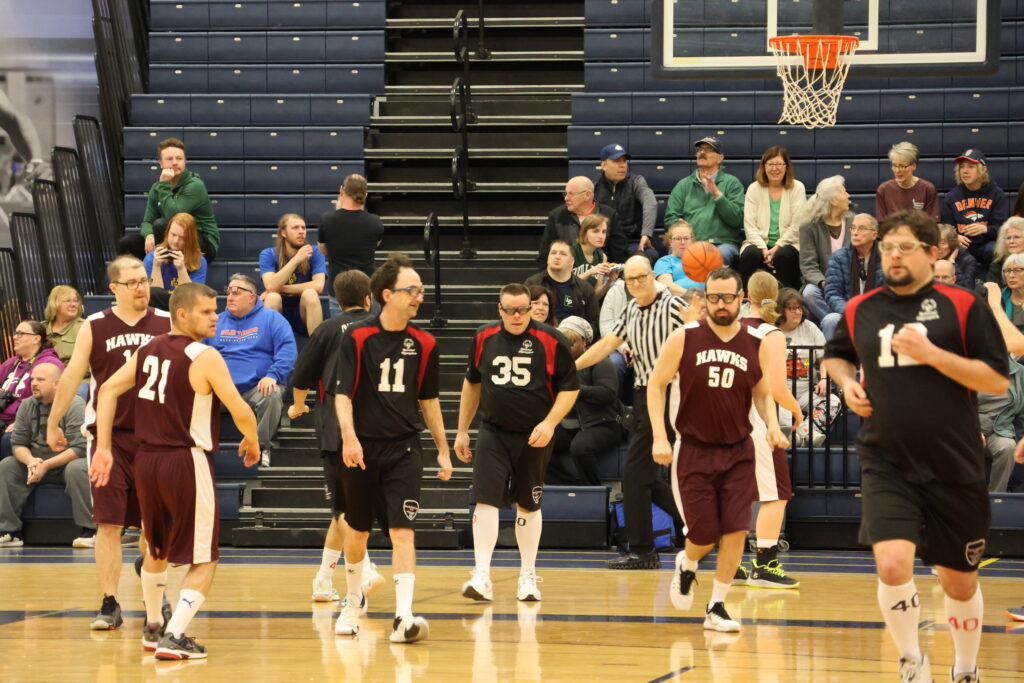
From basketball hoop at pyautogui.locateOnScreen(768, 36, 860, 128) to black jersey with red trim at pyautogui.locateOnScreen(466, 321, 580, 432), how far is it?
342 cm

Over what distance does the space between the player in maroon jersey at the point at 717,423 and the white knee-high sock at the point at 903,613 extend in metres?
2.02

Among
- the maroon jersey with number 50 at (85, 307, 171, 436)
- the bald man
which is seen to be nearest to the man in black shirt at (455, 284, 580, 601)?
the maroon jersey with number 50 at (85, 307, 171, 436)

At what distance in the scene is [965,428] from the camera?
5.42 meters

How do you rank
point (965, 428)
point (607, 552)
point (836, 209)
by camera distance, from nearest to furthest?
point (965, 428), point (607, 552), point (836, 209)

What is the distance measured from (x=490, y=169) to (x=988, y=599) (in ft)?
25.6

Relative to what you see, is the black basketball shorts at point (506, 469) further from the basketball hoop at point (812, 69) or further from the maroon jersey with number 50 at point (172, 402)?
the basketball hoop at point (812, 69)

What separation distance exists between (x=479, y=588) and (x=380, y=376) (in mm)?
1694

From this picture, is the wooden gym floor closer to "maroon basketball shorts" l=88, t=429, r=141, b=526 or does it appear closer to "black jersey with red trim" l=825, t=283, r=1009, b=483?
"maroon basketball shorts" l=88, t=429, r=141, b=526

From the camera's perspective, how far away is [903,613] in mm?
5375

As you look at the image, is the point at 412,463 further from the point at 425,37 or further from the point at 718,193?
the point at 425,37

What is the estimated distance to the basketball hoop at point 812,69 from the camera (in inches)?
411

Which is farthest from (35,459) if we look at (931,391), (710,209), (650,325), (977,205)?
(977,205)

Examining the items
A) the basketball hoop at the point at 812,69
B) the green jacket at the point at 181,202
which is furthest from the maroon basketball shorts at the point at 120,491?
the green jacket at the point at 181,202

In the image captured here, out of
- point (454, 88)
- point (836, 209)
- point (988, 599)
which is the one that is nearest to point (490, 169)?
point (454, 88)
